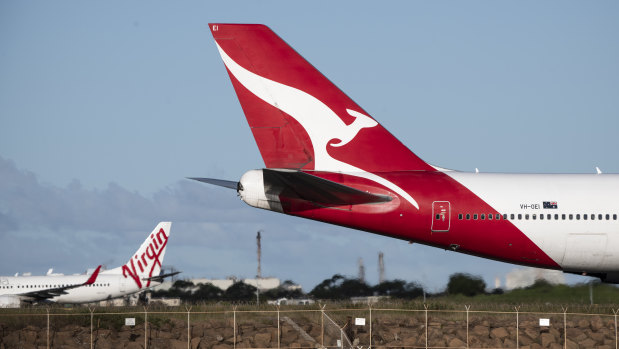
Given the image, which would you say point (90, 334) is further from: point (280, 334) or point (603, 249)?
point (603, 249)

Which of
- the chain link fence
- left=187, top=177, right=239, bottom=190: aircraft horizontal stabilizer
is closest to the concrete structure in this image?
the chain link fence

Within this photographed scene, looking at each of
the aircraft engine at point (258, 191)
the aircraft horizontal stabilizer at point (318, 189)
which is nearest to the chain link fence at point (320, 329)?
the aircraft horizontal stabilizer at point (318, 189)

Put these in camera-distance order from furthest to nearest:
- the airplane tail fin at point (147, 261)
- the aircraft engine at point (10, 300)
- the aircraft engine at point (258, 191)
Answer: the airplane tail fin at point (147, 261)
the aircraft engine at point (10, 300)
the aircraft engine at point (258, 191)

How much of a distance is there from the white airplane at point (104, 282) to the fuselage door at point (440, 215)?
1085 inches

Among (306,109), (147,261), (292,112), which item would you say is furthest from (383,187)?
(147,261)

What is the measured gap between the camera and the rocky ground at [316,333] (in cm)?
2402

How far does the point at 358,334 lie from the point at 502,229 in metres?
5.31

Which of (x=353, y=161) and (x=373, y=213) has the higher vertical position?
(x=353, y=161)

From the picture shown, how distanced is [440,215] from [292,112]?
5.21 metres

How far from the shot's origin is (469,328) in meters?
24.5

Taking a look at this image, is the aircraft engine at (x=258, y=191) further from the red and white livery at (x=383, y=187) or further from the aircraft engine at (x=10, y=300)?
the aircraft engine at (x=10, y=300)

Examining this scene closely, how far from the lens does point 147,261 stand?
2007 inches

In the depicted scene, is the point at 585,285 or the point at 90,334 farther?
the point at 585,285

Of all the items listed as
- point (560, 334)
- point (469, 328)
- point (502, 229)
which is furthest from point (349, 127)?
point (560, 334)
